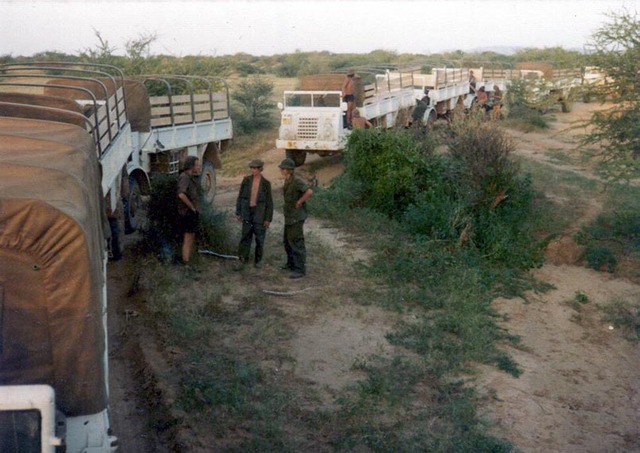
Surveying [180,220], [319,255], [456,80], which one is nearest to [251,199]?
[180,220]

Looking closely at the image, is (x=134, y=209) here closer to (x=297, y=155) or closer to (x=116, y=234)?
(x=116, y=234)

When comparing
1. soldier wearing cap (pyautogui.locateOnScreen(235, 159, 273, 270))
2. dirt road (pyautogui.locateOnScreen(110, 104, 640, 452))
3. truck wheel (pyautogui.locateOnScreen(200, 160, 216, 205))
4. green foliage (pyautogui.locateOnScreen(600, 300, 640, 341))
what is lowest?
green foliage (pyautogui.locateOnScreen(600, 300, 640, 341))

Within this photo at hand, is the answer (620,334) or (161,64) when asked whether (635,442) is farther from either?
(161,64)

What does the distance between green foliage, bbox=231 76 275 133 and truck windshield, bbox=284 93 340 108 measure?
237 inches

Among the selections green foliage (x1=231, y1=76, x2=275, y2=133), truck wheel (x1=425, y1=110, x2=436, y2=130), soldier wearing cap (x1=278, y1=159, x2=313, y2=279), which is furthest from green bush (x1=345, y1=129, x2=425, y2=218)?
green foliage (x1=231, y1=76, x2=275, y2=133)

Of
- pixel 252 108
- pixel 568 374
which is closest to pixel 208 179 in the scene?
pixel 568 374

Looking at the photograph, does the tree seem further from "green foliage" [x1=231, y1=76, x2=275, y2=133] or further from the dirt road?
"green foliage" [x1=231, y1=76, x2=275, y2=133]

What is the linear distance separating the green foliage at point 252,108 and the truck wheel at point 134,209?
11.1 m

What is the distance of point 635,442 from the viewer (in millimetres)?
5379

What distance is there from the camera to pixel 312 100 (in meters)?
15.0

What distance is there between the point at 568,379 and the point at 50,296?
4.87 meters

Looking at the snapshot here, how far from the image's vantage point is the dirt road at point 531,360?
538 centimetres

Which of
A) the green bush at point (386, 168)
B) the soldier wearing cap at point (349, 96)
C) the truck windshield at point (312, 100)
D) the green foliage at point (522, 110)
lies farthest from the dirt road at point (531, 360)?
the green foliage at point (522, 110)

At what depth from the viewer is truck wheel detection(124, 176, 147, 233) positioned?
377 inches
